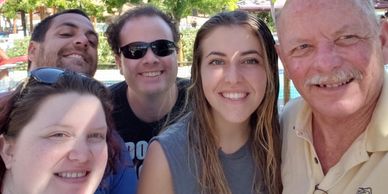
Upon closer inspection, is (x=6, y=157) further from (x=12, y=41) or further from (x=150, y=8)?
(x=12, y=41)

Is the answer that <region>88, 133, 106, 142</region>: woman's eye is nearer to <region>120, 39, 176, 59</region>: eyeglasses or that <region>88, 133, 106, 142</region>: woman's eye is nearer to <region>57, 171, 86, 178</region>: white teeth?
<region>57, 171, 86, 178</region>: white teeth

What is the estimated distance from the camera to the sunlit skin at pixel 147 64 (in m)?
3.31

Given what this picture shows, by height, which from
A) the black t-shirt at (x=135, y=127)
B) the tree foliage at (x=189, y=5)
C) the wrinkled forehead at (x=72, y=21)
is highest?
the tree foliage at (x=189, y=5)

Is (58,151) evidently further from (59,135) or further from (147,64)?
(147,64)

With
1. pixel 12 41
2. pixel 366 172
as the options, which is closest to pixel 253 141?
pixel 366 172

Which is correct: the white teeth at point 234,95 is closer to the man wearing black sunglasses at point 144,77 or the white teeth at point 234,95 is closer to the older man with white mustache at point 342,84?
the older man with white mustache at point 342,84

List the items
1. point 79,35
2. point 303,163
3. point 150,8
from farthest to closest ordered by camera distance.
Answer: point 150,8 < point 79,35 < point 303,163

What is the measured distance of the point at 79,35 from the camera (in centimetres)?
327

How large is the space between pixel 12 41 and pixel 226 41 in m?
15.9

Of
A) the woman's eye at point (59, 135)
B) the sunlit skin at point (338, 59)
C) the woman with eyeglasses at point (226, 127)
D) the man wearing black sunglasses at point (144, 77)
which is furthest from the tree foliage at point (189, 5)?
the woman's eye at point (59, 135)

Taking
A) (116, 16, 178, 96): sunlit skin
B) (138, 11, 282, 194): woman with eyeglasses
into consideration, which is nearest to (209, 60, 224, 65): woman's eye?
(138, 11, 282, 194): woman with eyeglasses

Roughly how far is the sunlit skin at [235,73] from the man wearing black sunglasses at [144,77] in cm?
82

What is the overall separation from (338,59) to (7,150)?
1.46 m

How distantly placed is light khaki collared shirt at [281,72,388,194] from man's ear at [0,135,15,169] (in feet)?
4.21
